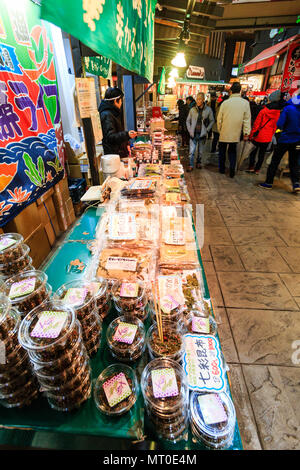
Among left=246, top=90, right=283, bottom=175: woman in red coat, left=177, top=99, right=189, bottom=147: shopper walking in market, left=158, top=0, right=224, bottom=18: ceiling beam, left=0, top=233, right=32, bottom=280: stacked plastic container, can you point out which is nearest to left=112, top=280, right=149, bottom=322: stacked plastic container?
left=0, top=233, right=32, bottom=280: stacked plastic container

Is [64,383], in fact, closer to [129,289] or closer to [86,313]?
[86,313]

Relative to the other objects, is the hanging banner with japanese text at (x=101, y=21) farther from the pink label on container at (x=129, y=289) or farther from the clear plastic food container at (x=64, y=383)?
the clear plastic food container at (x=64, y=383)

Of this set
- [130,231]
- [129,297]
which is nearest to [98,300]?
[129,297]

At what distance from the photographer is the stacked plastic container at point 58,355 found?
39.5 inches

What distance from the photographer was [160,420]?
106 centimetres

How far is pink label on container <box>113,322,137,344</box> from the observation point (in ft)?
4.26

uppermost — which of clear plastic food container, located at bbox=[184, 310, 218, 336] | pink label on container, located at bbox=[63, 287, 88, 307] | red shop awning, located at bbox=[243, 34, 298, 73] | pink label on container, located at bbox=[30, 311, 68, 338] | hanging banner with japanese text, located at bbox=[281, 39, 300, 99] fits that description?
red shop awning, located at bbox=[243, 34, 298, 73]

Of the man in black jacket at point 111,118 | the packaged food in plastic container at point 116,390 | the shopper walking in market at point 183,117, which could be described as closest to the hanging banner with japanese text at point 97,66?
the man in black jacket at point 111,118

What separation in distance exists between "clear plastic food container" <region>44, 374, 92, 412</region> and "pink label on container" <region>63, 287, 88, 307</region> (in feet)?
1.30

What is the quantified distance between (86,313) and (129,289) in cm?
36

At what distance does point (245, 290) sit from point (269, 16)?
38.9ft

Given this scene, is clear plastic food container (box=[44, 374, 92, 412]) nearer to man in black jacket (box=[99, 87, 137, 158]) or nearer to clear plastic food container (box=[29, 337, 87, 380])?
clear plastic food container (box=[29, 337, 87, 380])

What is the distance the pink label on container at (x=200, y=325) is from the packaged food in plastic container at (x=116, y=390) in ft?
1.57

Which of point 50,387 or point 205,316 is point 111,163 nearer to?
point 205,316
